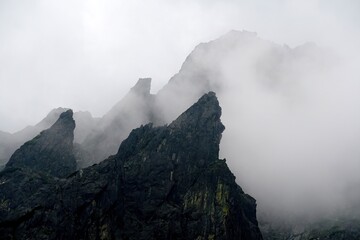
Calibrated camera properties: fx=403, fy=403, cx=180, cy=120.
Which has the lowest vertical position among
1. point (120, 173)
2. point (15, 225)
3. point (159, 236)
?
point (15, 225)

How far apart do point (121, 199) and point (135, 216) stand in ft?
43.7

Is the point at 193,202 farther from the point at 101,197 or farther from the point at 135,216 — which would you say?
the point at 101,197

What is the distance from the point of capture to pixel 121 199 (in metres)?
183

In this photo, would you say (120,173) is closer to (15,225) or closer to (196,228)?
(196,228)

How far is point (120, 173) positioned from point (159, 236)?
3422cm

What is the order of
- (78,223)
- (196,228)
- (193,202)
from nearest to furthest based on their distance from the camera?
(78,223) → (196,228) → (193,202)

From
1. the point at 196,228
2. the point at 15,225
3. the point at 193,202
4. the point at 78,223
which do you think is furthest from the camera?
the point at 193,202

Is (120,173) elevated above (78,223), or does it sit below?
above

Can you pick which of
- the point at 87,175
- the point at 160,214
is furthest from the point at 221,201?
the point at 87,175

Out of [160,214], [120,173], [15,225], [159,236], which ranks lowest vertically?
[15,225]

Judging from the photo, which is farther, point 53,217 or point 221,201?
point 221,201

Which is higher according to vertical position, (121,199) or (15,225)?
(121,199)

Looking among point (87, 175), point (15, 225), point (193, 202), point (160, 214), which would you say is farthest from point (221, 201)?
point (15, 225)

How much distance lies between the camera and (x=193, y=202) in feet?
→ 642
